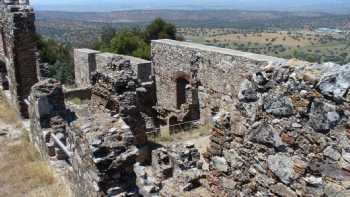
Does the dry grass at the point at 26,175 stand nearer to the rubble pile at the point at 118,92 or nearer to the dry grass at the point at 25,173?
the dry grass at the point at 25,173

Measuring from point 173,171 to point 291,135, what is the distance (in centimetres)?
593

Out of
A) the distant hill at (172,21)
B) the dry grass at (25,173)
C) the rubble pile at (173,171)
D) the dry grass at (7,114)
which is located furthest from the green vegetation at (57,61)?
the distant hill at (172,21)

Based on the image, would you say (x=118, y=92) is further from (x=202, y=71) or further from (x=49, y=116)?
(x=202, y=71)

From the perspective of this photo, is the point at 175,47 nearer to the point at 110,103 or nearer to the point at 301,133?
the point at 110,103

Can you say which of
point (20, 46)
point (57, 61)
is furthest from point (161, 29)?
point (20, 46)

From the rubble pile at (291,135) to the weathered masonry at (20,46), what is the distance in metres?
9.65

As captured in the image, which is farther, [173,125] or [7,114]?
[173,125]

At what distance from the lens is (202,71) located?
568 inches

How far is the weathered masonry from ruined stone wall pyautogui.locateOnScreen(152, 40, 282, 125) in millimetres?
4674

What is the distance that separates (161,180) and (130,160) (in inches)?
163

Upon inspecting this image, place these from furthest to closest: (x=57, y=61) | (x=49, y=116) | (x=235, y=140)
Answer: (x=57, y=61), (x=49, y=116), (x=235, y=140)

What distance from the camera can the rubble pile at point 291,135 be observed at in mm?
3729

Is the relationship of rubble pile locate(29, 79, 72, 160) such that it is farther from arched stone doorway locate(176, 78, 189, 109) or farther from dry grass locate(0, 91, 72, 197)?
arched stone doorway locate(176, 78, 189, 109)

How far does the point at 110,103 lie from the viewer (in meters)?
10.1
